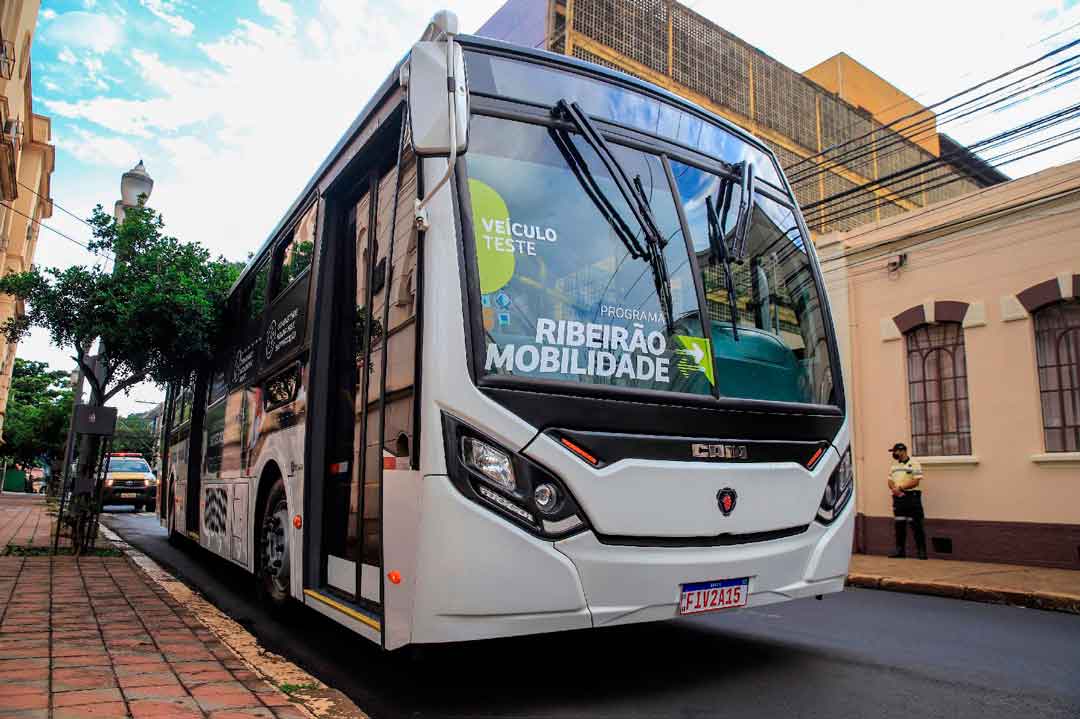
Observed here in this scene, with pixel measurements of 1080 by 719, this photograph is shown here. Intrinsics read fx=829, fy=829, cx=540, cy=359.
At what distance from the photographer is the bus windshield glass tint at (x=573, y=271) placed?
3666mm

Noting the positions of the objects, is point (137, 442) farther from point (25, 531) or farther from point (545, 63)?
point (545, 63)

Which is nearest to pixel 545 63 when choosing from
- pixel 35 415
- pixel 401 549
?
→ pixel 401 549

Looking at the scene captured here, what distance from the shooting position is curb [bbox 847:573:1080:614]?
25.9 feet

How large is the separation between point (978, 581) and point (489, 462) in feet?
25.9

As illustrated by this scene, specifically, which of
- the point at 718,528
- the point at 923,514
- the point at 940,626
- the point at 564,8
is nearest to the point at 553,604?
the point at 718,528

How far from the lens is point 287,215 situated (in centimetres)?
666

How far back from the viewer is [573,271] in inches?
152

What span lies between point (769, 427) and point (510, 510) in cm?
152

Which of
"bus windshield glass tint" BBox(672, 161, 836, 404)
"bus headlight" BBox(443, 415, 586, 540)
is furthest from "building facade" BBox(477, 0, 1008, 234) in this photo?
"bus headlight" BBox(443, 415, 586, 540)

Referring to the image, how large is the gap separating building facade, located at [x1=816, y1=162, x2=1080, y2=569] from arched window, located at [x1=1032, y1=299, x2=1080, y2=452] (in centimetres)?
2

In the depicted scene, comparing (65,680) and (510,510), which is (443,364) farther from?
(65,680)

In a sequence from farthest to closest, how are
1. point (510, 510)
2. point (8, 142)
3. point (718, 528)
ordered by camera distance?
1. point (8, 142)
2. point (718, 528)
3. point (510, 510)

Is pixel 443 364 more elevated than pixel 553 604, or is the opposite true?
pixel 443 364

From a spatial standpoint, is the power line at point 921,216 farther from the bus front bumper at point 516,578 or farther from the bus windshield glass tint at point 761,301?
the bus front bumper at point 516,578
